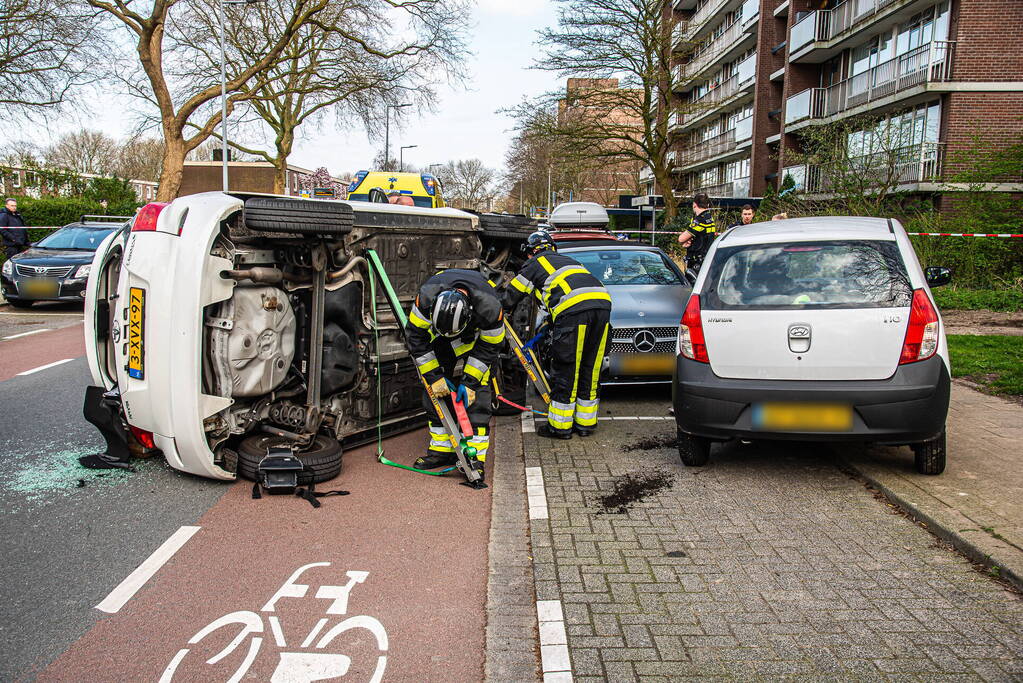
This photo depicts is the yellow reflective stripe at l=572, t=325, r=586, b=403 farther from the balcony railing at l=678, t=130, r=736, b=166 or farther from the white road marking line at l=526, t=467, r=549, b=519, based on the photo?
the balcony railing at l=678, t=130, r=736, b=166

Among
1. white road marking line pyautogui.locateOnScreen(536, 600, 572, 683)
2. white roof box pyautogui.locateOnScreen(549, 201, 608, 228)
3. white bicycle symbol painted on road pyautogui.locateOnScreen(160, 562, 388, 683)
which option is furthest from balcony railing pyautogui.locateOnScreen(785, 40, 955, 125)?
white bicycle symbol painted on road pyautogui.locateOnScreen(160, 562, 388, 683)

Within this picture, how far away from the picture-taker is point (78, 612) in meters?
3.63

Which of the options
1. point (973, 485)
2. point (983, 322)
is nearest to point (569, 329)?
point (973, 485)

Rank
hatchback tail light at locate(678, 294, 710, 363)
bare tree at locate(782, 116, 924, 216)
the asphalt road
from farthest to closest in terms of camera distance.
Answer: bare tree at locate(782, 116, 924, 216) → hatchback tail light at locate(678, 294, 710, 363) → the asphalt road

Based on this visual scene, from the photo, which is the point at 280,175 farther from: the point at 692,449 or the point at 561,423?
the point at 692,449

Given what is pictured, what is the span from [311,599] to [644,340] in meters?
4.71

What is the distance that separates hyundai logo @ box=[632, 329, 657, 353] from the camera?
7754mm

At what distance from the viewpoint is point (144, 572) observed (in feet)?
13.4

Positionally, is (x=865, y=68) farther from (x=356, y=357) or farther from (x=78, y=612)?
(x=78, y=612)

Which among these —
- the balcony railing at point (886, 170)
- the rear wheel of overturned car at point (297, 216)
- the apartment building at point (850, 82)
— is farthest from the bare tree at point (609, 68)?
the rear wheel of overturned car at point (297, 216)

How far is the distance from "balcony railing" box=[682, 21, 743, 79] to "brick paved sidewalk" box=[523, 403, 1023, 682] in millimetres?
37641

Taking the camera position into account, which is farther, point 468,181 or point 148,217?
point 468,181

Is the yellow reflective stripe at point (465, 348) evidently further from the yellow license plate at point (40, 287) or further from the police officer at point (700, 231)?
the yellow license plate at point (40, 287)

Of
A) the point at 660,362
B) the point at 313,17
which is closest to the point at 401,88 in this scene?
the point at 313,17
